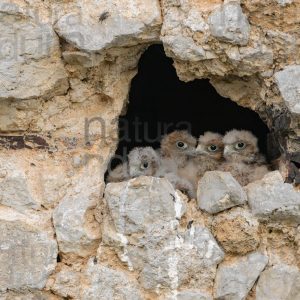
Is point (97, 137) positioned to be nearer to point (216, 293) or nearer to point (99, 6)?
point (99, 6)

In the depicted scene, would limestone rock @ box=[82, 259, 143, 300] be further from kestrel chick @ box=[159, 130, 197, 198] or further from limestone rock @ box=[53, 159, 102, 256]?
kestrel chick @ box=[159, 130, 197, 198]

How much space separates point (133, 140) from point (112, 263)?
78.1 inches

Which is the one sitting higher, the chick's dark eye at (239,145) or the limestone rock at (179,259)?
the chick's dark eye at (239,145)

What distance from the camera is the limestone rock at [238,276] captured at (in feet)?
18.6

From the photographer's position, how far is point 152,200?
5.73 metres

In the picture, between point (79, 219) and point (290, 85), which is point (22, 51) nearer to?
point (79, 219)

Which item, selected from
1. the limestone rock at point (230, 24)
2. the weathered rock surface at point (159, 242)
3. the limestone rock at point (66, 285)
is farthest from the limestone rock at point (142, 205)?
the limestone rock at point (230, 24)

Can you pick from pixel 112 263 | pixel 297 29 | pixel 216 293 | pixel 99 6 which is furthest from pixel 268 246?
pixel 99 6

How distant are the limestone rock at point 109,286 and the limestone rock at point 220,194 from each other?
67 centimetres

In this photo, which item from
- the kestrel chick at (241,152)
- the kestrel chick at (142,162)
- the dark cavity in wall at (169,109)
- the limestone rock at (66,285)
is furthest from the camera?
the dark cavity in wall at (169,109)

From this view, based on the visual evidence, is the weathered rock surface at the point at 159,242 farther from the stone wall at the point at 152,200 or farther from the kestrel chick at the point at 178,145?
the kestrel chick at the point at 178,145

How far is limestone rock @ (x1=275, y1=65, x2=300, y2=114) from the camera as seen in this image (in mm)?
5648

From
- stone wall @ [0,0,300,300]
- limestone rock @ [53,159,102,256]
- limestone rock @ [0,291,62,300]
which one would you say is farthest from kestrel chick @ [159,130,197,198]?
limestone rock @ [0,291,62,300]

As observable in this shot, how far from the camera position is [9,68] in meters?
5.78
